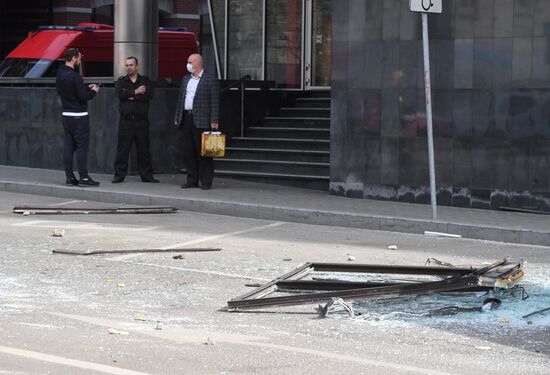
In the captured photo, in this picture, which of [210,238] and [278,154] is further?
[278,154]

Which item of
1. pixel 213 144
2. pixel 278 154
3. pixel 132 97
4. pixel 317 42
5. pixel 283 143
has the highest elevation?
pixel 317 42

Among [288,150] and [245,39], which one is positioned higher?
[245,39]

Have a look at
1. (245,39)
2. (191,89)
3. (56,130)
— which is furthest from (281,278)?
(245,39)

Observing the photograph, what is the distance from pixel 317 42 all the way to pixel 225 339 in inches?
632

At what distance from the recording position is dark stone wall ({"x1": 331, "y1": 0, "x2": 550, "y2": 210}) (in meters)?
15.6

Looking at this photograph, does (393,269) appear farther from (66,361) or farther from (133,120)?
(133,120)

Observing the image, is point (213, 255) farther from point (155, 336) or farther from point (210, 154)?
point (210, 154)

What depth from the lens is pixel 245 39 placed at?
24.1m

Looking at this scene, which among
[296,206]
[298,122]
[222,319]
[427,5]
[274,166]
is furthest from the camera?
[298,122]

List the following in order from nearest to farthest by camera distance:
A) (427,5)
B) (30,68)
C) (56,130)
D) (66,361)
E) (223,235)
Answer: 1. (66,361)
2. (223,235)
3. (427,5)
4. (56,130)
5. (30,68)

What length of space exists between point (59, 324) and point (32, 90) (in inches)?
548

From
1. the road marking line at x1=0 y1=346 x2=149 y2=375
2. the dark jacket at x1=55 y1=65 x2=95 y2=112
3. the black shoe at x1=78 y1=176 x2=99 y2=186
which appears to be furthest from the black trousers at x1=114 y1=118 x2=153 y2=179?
the road marking line at x1=0 y1=346 x2=149 y2=375

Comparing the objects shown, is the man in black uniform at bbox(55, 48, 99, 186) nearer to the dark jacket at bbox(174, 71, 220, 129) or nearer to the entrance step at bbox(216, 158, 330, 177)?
the dark jacket at bbox(174, 71, 220, 129)

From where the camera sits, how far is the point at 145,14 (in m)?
20.3
